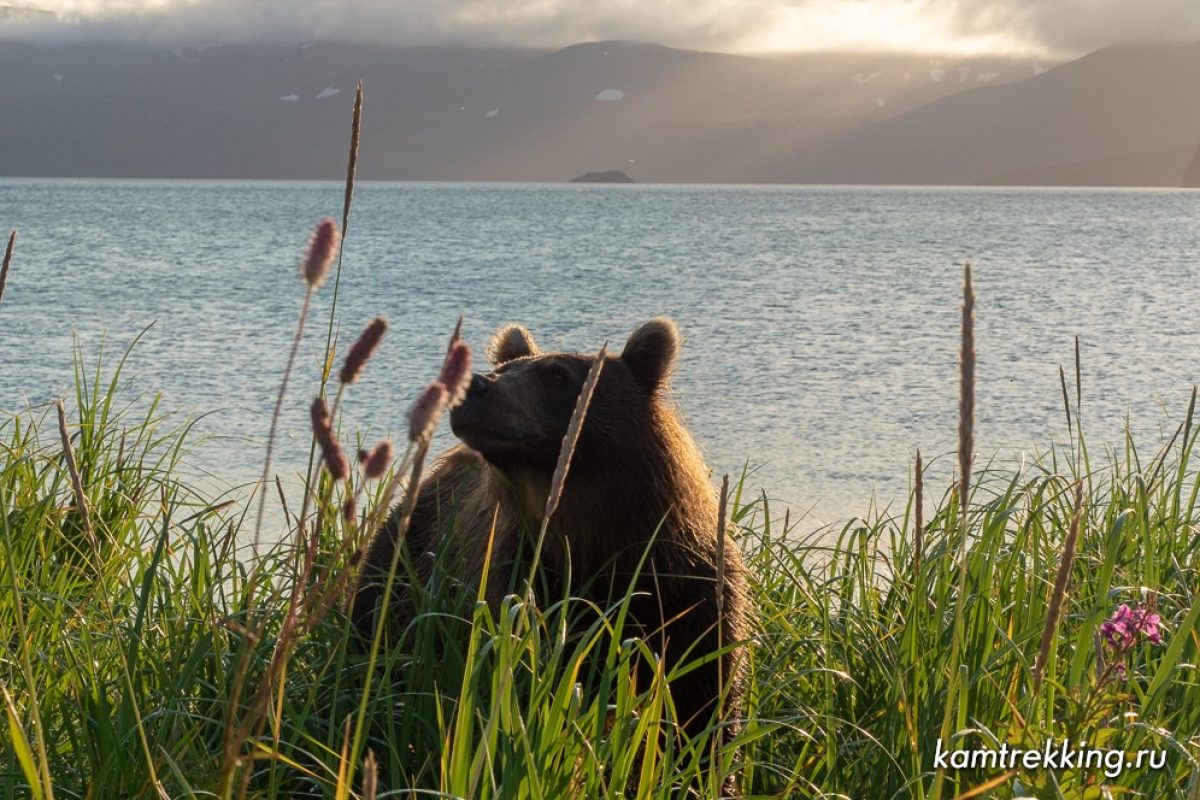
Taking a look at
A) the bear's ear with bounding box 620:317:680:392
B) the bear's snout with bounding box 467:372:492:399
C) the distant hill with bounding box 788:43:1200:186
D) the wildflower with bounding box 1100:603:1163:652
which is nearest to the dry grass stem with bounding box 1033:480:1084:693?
the wildflower with bounding box 1100:603:1163:652

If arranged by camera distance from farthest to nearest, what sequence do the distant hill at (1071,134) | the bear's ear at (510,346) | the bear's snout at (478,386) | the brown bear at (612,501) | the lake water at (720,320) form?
the distant hill at (1071,134) < the lake water at (720,320) < the bear's ear at (510,346) < the brown bear at (612,501) < the bear's snout at (478,386)

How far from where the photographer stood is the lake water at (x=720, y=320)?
38.9 feet

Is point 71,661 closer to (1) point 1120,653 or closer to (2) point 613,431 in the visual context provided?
(2) point 613,431

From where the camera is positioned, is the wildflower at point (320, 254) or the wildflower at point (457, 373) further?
the wildflower at point (320, 254)

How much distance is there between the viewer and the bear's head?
11.5 ft

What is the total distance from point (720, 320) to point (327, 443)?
2336 centimetres

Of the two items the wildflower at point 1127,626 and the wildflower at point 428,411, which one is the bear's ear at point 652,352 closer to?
the wildflower at point 1127,626

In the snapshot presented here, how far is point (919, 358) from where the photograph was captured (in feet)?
60.1

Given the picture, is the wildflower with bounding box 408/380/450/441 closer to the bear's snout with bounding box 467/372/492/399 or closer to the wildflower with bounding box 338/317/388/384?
the wildflower with bounding box 338/317/388/384

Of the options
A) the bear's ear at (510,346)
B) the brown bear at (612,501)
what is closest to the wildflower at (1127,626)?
the brown bear at (612,501)

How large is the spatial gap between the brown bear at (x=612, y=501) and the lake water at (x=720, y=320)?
0.57 meters

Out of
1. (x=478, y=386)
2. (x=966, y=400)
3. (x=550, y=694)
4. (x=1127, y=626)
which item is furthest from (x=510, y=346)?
(x=966, y=400)

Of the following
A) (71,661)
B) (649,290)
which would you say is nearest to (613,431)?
(71,661)

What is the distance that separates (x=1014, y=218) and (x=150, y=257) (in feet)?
184
